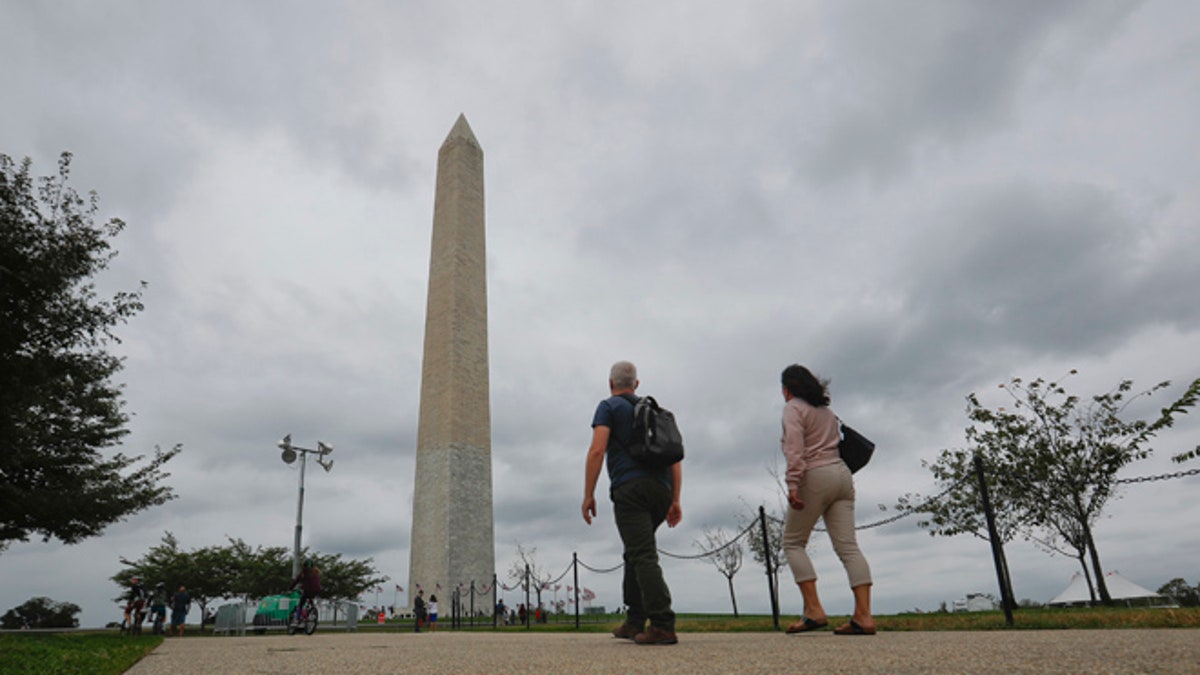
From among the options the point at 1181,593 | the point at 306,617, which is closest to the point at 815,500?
the point at 306,617

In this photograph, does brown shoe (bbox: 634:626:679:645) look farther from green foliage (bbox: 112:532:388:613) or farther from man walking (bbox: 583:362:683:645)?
green foliage (bbox: 112:532:388:613)

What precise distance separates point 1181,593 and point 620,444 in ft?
73.7

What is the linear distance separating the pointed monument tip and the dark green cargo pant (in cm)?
2865

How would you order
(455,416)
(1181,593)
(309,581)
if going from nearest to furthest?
(309,581)
(1181,593)
(455,416)

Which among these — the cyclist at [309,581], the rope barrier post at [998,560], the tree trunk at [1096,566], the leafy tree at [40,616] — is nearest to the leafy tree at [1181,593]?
the tree trunk at [1096,566]

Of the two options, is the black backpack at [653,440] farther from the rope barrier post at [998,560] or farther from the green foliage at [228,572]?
the green foliage at [228,572]

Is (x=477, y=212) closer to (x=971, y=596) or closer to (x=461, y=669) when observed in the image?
(x=971, y=596)

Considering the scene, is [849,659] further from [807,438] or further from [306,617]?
[306,617]

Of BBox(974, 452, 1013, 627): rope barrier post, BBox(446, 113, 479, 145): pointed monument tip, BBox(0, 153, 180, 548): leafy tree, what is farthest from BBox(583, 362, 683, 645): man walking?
BBox(446, 113, 479, 145): pointed monument tip

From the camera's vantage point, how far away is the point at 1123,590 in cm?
1700

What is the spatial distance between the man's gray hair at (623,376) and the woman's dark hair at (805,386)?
3.69ft

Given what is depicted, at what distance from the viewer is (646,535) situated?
4422 mm

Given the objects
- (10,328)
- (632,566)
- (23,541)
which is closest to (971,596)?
(632,566)

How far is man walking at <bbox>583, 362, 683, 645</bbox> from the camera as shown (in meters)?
4.30
